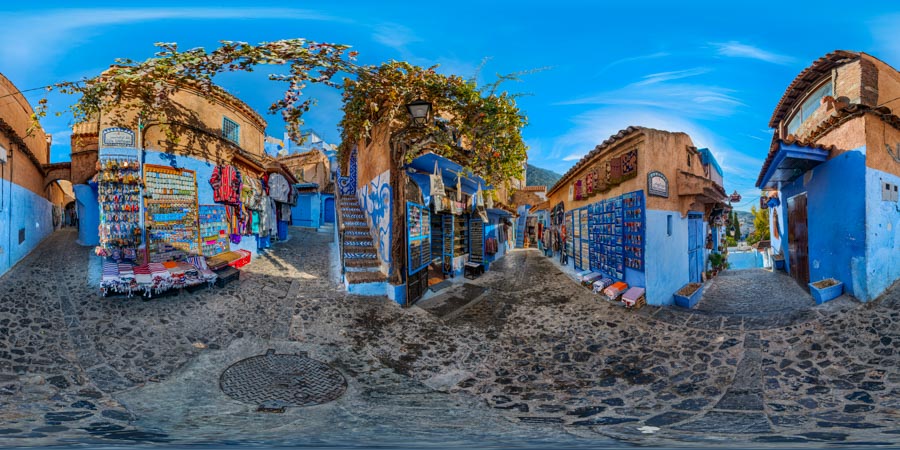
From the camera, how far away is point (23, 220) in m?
8.20

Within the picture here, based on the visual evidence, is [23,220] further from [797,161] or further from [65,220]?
[797,161]

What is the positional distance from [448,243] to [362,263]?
3.63 metres

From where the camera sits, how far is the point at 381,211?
8641mm

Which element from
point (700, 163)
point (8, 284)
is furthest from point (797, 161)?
point (8, 284)

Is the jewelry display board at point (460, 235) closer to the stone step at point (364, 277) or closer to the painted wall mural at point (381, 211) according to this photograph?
the painted wall mural at point (381, 211)

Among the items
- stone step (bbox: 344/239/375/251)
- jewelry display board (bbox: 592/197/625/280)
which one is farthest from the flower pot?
stone step (bbox: 344/239/375/251)

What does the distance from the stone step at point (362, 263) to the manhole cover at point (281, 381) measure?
312cm

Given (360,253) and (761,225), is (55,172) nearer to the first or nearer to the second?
(360,253)

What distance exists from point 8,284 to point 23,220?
3241mm

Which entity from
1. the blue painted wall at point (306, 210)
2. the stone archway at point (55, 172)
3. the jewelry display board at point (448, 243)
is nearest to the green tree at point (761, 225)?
the jewelry display board at point (448, 243)

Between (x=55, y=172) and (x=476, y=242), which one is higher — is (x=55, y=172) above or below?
above

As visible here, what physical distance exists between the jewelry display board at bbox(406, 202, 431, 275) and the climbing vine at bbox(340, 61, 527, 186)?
1370 millimetres

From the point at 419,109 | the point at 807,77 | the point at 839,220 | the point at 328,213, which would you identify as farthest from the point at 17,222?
the point at 807,77

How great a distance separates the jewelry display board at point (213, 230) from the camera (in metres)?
8.46
